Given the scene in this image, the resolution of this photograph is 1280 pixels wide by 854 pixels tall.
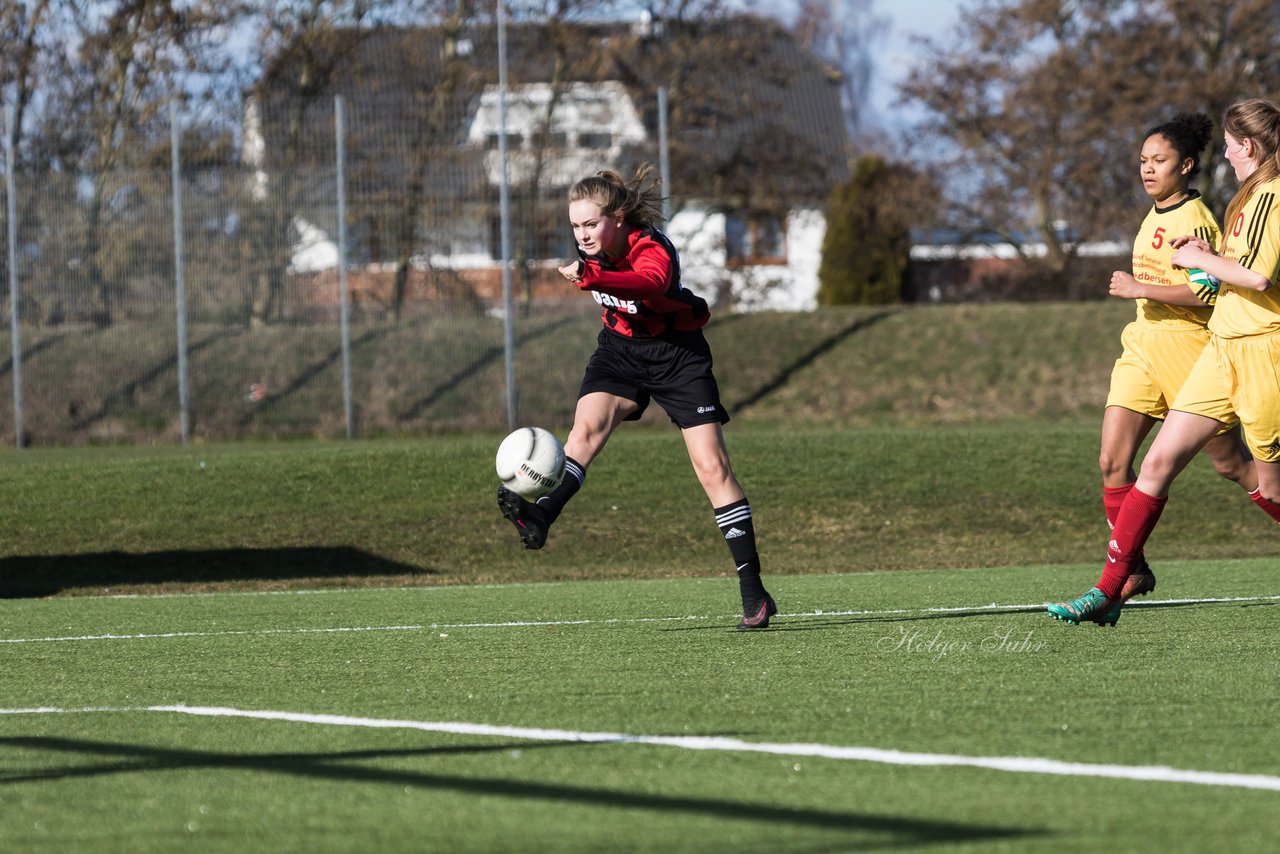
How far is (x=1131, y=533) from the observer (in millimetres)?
6816

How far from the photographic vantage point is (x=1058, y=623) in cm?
699

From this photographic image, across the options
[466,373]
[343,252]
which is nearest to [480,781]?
[343,252]

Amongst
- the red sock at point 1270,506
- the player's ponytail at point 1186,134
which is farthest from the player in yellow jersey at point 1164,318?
the red sock at point 1270,506

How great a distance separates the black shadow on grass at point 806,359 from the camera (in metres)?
24.0

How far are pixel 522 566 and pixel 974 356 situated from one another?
46.4 feet

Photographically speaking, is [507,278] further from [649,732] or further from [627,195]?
[649,732]

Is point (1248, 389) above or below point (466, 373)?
above

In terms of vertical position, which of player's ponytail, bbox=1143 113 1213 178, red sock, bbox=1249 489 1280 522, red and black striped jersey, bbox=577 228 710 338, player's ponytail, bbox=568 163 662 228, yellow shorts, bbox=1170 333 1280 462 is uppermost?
player's ponytail, bbox=1143 113 1213 178

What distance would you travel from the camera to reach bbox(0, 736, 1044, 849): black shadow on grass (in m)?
3.29

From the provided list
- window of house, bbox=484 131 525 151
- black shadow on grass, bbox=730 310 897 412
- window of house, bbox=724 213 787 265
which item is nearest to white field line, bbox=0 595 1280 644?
window of house, bbox=484 131 525 151

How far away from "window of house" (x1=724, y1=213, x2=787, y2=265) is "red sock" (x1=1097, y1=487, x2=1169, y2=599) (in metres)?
23.7

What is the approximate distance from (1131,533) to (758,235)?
2486 centimetres

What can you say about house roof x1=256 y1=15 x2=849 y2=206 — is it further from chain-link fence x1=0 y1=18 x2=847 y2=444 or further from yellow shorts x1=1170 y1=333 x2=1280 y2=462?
yellow shorts x1=1170 y1=333 x2=1280 y2=462

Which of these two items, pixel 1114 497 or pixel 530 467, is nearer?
pixel 530 467
